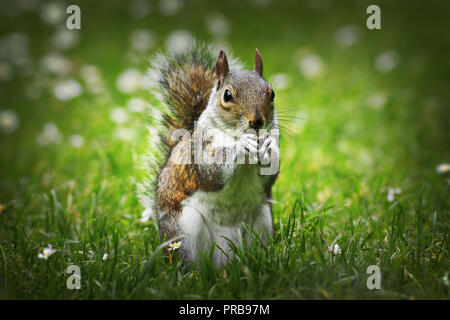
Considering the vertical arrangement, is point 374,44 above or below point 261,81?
above

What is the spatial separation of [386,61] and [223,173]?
247cm

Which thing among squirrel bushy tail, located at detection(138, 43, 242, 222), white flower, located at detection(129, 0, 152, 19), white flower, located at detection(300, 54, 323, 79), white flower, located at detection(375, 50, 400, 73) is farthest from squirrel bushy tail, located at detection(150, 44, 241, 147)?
white flower, located at detection(129, 0, 152, 19)

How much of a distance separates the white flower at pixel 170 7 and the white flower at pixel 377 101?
2.04 meters

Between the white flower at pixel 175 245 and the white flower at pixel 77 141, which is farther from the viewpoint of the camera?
the white flower at pixel 77 141

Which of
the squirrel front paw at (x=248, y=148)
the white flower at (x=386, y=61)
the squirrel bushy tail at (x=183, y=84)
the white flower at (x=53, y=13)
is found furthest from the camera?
the white flower at (x=53, y=13)

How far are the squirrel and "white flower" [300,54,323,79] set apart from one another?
194 centimetres

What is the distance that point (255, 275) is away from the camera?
4.49 feet

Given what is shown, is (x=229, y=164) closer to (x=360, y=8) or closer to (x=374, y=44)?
(x=374, y=44)

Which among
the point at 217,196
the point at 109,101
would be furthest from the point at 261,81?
the point at 109,101

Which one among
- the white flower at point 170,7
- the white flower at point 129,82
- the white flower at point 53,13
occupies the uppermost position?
the white flower at point 170,7

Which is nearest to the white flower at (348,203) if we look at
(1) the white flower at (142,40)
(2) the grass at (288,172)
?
(2) the grass at (288,172)

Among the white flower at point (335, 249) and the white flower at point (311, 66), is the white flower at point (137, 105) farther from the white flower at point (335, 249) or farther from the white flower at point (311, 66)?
the white flower at point (335, 249)

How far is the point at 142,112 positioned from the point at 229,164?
4.90 feet

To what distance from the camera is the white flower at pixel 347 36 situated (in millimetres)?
3777
